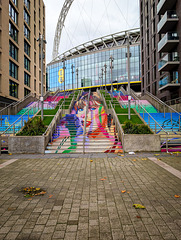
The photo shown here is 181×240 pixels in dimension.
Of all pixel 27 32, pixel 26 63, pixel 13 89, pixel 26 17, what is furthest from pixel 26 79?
pixel 26 17

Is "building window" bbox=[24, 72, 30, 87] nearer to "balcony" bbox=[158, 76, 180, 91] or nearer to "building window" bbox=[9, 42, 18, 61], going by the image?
"building window" bbox=[9, 42, 18, 61]

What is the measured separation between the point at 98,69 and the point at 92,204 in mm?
70567

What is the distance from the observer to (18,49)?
102 ft

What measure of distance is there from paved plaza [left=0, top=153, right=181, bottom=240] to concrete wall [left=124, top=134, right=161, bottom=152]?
11.5 ft

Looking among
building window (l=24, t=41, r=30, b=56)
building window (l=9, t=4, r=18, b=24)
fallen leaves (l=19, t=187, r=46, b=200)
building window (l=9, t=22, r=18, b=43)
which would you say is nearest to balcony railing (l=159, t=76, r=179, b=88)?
fallen leaves (l=19, t=187, r=46, b=200)

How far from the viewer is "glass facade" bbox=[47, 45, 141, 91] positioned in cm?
6350

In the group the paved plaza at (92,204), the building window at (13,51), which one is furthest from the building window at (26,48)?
the paved plaza at (92,204)

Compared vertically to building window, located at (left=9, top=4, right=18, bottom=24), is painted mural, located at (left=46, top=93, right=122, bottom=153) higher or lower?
lower

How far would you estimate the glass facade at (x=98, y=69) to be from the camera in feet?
208

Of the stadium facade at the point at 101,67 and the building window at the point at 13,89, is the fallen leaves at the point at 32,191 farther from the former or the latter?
the stadium facade at the point at 101,67

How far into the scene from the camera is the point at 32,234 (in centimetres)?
285

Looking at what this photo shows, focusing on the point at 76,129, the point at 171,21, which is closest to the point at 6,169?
the point at 76,129

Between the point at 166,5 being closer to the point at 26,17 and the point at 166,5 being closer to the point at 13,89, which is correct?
the point at 13,89

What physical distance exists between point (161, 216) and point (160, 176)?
2.79 metres
